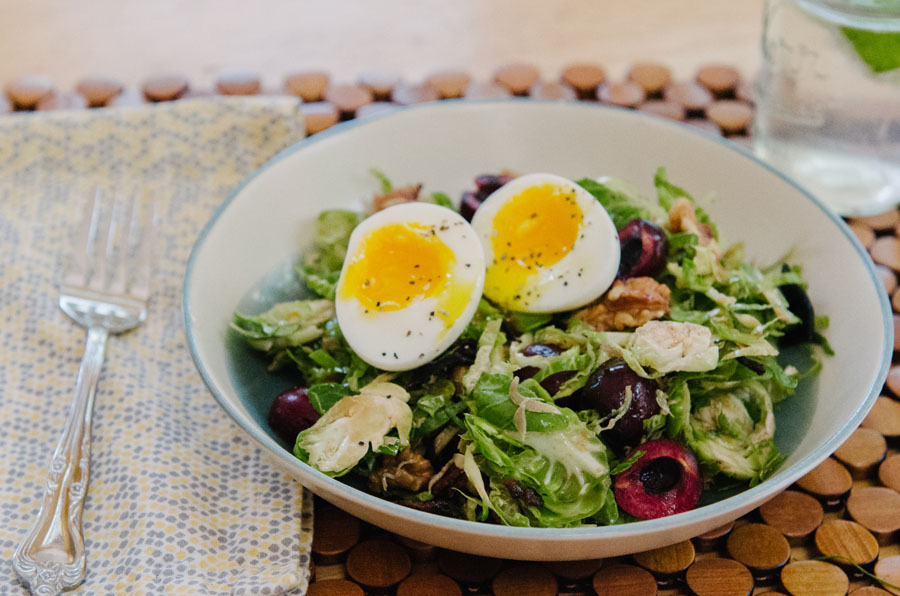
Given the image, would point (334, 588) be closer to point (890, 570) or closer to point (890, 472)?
point (890, 570)

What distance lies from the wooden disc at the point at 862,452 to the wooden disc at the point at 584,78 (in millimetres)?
1336

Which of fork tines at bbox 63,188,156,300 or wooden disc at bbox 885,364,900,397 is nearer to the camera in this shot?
wooden disc at bbox 885,364,900,397

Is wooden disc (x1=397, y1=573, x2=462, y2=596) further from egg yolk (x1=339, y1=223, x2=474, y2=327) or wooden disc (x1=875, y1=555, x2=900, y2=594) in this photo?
wooden disc (x1=875, y1=555, x2=900, y2=594)

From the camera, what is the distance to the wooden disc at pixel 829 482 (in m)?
1.62

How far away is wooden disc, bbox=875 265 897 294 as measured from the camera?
2.06 meters

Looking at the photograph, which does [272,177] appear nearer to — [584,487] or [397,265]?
[397,265]

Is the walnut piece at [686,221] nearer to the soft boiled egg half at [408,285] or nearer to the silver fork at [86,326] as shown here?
the soft boiled egg half at [408,285]

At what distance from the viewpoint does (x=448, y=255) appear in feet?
5.67

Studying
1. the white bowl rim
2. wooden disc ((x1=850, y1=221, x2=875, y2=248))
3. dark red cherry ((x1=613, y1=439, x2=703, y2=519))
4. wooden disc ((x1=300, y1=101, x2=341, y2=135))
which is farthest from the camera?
wooden disc ((x1=300, y1=101, x2=341, y2=135))

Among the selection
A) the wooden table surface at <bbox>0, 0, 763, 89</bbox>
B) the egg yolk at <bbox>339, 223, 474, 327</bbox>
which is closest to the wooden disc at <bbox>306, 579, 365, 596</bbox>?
the egg yolk at <bbox>339, 223, 474, 327</bbox>

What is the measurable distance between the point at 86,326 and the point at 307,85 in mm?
1030

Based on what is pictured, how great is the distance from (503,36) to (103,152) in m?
1.62

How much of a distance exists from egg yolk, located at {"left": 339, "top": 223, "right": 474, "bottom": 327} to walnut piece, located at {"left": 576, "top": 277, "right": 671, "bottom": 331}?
0.88ft

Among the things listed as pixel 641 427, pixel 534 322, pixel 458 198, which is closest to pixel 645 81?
pixel 458 198
